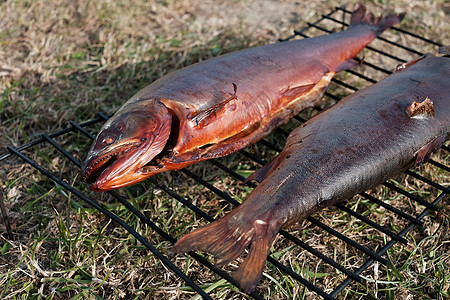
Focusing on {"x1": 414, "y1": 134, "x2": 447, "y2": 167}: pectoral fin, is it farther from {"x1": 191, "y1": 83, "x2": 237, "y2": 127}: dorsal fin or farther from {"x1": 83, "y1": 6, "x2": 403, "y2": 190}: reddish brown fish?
{"x1": 191, "y1": 83, "x2": 237, "y2": 127}: dorsal fin

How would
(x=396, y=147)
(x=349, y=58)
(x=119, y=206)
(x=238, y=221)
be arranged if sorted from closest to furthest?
1. (x=238, y=221)
2. (x=396, y=147)
3. (x=119, y=206)
4. (x=349, y=58)

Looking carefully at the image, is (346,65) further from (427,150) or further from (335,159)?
(335,159)

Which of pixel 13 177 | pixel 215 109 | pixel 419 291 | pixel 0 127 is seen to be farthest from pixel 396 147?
pixel 0 127

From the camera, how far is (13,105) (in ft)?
12.1

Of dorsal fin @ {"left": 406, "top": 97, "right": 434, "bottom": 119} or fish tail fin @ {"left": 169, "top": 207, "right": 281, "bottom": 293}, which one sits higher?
dorsal fin @ {"left": 406, "top": 97, "right": 434, "bottom": 119}

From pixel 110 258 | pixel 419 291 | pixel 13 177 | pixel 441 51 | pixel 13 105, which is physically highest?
pixel 441 51

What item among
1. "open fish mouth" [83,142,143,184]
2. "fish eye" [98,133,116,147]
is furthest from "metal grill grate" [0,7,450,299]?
"fish eye" [98,133,116,147]

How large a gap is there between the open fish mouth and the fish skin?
0.60 m

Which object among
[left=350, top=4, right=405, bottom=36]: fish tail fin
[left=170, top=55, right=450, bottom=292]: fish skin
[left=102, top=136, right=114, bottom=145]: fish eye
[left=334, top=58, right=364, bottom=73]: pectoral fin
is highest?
[left=350, top=4, right=405, bottom=36]: fish tail fin

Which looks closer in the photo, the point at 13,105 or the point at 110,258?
the point at 110,258

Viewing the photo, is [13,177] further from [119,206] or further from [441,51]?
[441,51]

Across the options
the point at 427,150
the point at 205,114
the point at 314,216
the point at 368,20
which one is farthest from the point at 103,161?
the point at 368,20

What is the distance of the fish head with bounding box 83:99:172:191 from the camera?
7.79 feet

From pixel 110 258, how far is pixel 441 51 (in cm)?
247
